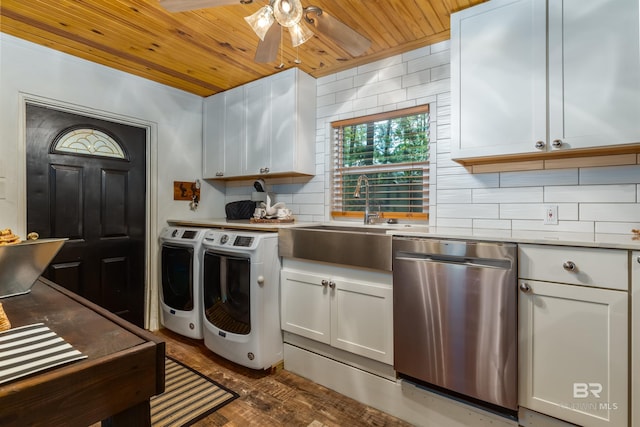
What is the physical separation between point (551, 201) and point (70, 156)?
11.1ft

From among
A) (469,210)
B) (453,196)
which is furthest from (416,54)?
(469,210)

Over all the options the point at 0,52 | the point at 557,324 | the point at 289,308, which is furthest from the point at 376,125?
the point at 0,52

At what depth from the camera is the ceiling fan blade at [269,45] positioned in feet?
5.32

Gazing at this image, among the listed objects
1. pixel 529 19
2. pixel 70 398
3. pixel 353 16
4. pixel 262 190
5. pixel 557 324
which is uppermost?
pixel 353 16

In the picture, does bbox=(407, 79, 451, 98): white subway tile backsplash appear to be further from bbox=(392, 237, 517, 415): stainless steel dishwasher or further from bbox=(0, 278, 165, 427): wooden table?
bbox=(0, 278, 165, 427): wooden table

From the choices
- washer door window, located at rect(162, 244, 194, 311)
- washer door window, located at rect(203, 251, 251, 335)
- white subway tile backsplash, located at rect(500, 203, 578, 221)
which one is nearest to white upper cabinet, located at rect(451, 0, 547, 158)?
white subway tile backsplash, located at rect(500, 203, 578, 221)

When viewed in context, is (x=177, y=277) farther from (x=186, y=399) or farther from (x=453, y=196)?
(x=453, y=196)

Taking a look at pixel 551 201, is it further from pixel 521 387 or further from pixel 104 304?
pixel 104 304

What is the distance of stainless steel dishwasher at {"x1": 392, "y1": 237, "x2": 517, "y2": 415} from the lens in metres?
1.47

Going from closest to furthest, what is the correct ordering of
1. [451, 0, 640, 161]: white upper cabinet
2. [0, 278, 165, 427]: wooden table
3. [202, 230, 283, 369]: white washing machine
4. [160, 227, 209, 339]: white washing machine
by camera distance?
[0, 278, 165, 427]: wooden table < [451, 0, 640, 161]: white upper cabinet < [202, 230, 283, 369]: white washing machine < [160, 227, 209, 339]: white washing machine

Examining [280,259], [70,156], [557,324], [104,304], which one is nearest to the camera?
[557,324]

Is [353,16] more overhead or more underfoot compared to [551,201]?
more overhead

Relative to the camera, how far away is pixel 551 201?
1890 millimetres

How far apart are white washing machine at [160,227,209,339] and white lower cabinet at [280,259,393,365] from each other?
0.76 m
